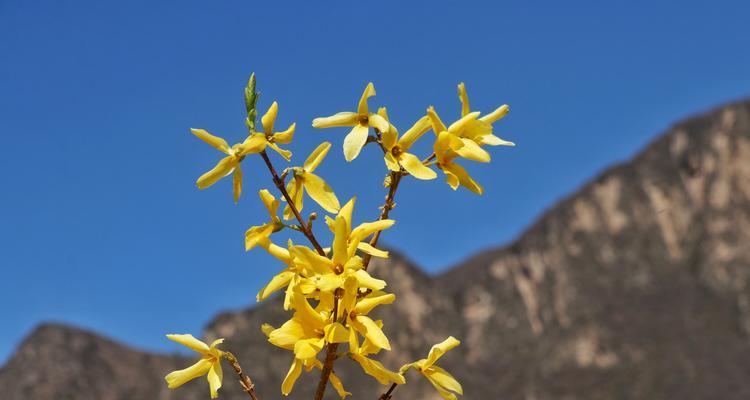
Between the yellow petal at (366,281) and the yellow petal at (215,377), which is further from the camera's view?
the yellow petal at (215,377)

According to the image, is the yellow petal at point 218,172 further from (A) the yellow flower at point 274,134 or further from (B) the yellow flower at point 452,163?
(B) the yellow flower at point 452,163

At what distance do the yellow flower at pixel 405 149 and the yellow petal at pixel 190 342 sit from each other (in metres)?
0.77

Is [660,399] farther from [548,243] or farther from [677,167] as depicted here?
[677,167]

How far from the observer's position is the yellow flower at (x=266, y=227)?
91.1 inches

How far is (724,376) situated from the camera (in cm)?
5784

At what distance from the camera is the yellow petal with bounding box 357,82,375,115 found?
242cm

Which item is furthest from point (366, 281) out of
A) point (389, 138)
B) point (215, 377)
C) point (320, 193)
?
point (215, 377)

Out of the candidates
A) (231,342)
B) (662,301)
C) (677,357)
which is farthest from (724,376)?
(231,342)

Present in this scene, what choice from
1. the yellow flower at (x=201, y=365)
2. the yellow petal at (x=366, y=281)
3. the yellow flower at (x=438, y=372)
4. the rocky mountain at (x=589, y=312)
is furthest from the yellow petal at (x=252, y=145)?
the rocky mountain at (x=589, y=312)

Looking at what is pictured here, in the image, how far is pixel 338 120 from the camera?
2430 millimetres

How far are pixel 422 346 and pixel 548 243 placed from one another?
51.4 feet

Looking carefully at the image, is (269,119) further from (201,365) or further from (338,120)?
(201,365)

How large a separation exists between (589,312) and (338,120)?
2649 inches

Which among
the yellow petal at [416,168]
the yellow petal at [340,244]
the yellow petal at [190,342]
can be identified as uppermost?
the yellow petal at [416,168]
